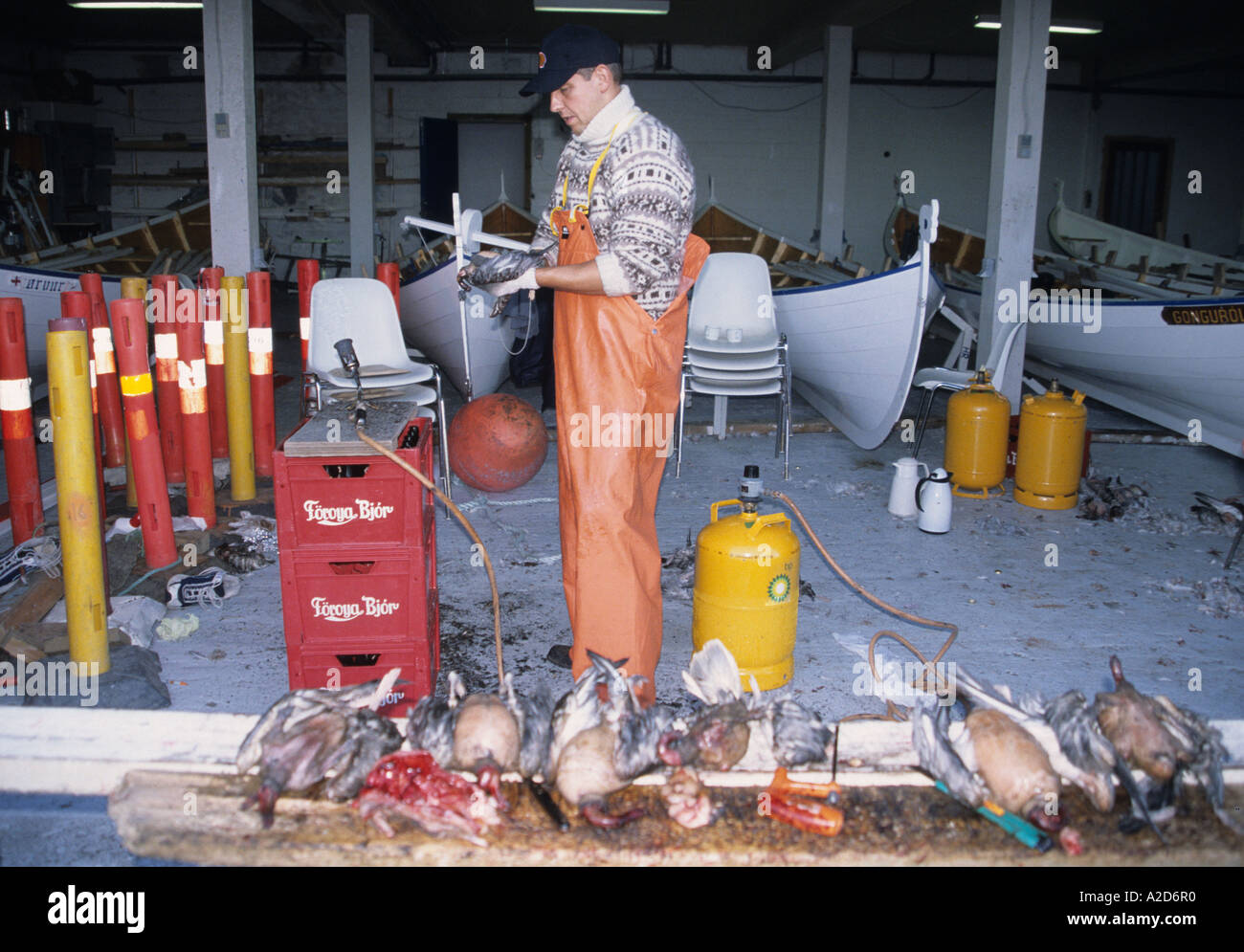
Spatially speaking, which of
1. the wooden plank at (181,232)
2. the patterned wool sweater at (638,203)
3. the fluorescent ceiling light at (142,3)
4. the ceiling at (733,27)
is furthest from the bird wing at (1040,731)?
the fluorescent ceiling light at (142,3)

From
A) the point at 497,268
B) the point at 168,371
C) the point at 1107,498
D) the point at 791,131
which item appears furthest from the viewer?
the point at 791,131

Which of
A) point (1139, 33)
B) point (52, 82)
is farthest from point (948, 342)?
point (52, 82)

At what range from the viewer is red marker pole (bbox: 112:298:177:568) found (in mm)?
3803

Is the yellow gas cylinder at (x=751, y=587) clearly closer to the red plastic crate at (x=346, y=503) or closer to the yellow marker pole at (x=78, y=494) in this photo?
the red plastic crate at (x=346, y=503)

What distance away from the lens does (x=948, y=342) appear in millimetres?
12234

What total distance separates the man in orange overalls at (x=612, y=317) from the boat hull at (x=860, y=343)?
279 centimetres

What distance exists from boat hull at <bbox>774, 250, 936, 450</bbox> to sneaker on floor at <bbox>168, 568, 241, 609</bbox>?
3.69 metres

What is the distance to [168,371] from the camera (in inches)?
185

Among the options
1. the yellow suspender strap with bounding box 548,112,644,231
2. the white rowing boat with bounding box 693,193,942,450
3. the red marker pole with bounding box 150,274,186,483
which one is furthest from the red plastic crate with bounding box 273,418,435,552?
the white rowing boat with bounding box 693,193,942,450

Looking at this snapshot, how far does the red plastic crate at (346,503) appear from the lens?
8.89ft

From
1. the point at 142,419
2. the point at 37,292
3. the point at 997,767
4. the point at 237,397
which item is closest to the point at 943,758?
the point at 997,767

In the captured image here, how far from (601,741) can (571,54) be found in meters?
1.77

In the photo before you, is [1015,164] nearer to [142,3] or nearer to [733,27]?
[733,27]
